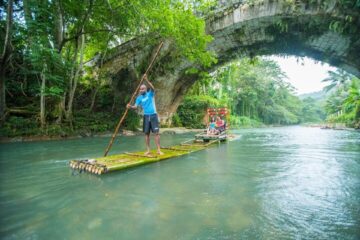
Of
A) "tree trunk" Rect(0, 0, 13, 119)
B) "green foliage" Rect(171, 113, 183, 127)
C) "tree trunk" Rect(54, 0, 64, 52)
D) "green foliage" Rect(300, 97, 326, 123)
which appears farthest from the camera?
"green foliage" Rect(300, 97, 326, 123)

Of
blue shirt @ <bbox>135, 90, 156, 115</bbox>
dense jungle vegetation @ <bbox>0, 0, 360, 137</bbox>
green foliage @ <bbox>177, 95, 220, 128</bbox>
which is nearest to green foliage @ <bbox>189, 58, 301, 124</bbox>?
green foliage @ <bbox>177, 95, 220, 128</bbox>

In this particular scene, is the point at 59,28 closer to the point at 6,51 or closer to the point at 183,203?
the point at 6,51

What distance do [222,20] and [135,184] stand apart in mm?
9796

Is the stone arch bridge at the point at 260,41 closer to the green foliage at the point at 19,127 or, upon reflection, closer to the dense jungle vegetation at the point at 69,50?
the dense jungle vegetation at the point at 69,50

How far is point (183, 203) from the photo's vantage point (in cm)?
268

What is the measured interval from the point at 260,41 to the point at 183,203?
11050 millimetres

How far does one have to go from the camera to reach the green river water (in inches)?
80.8

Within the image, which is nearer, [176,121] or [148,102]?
[148,102]

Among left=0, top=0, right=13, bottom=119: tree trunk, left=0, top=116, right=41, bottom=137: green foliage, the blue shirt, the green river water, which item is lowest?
the green river water

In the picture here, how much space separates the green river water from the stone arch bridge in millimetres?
6980

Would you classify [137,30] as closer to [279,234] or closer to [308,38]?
[308,38]

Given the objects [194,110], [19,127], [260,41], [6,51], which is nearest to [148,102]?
[6,51]

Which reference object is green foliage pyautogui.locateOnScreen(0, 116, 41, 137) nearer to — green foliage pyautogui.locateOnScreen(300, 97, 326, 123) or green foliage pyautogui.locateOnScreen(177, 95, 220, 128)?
green foliage pyautogui.locateOnScreen(177, 95, 220, 128)

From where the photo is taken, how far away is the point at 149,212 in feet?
8.00
